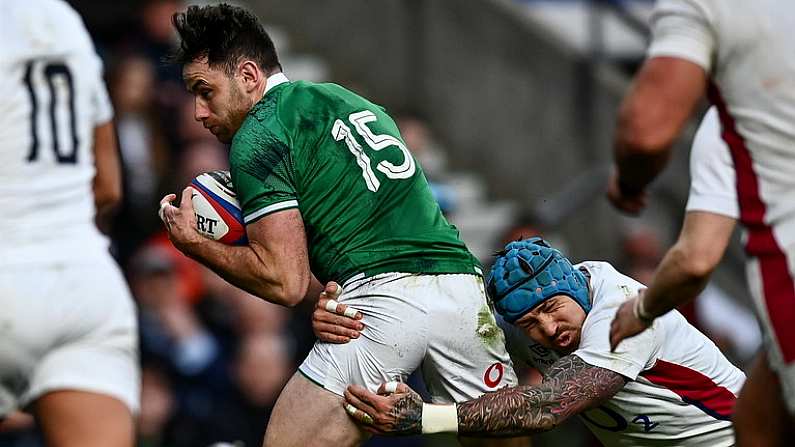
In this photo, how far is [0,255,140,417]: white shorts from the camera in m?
5.07

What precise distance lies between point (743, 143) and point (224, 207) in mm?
2114

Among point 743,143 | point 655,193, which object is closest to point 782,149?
point 743,143

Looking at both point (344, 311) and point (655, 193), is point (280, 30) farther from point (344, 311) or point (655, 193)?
point (344, 311)

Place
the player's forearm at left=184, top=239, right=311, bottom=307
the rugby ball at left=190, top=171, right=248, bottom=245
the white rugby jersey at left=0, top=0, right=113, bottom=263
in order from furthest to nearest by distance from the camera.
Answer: the rugby ball at left=190, top=171, right=248, bottom=245
the player's forearm at left=184, top=239, right=311, bottom=307
the white rugby jersey at left=0, top=0, right=113, bottom=263

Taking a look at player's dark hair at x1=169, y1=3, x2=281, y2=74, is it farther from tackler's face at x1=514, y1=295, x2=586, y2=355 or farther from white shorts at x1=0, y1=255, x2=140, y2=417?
tackler's face at x1=514, y1=295, x2=586, y2=355

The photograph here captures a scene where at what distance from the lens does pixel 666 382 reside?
534cm

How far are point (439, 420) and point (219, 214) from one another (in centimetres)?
112

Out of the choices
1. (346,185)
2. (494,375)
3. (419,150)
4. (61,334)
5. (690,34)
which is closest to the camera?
(690,34)

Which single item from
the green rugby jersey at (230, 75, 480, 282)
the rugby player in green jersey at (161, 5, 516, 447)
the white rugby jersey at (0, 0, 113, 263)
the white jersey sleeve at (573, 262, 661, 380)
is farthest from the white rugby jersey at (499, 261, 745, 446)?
the white rugby jersey at (0, 0, 113, 263)

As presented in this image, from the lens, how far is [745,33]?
4008 mm

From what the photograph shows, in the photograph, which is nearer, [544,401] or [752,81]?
[752,81]

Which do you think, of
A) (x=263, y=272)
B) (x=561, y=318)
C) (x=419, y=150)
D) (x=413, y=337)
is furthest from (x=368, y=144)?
(x=419, y=150)

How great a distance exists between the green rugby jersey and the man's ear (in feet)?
0.32

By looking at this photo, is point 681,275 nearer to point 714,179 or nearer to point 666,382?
point 714,179
